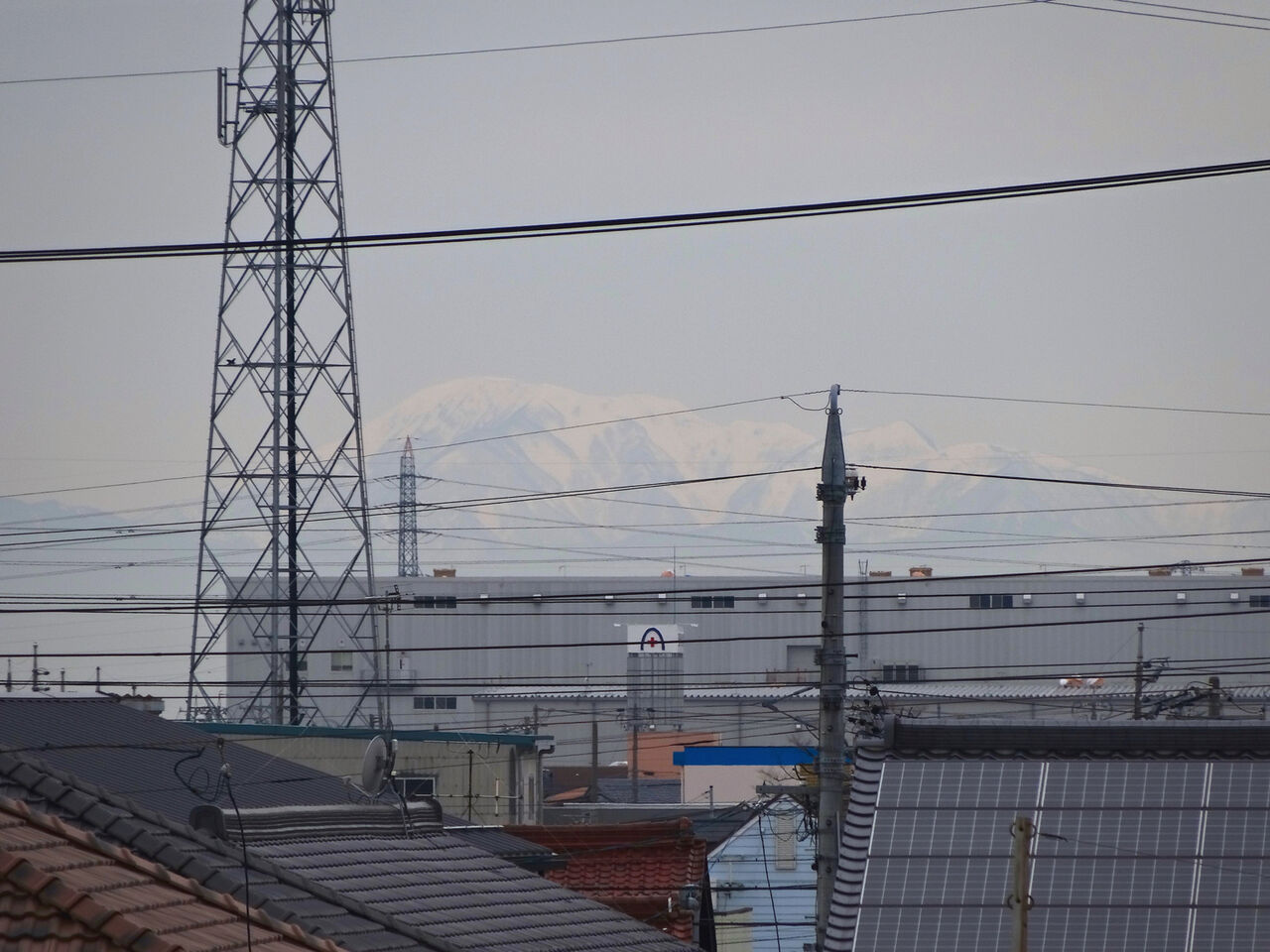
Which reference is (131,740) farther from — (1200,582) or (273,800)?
(1200,582)

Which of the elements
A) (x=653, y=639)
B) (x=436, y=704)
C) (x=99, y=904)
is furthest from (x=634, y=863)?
(x=436, y=704)

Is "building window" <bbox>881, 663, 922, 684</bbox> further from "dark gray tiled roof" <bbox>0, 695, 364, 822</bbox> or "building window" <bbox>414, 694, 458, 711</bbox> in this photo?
"dark gray tiled roof" <bbox>0, 695, 364, 822</bbox>

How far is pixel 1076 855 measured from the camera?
1053 centimetres

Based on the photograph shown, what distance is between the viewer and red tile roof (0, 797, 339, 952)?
6250mm

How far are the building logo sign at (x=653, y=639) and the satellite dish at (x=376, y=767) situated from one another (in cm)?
4569

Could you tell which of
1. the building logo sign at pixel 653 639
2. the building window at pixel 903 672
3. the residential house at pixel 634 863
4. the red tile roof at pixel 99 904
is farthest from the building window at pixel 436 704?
the red tile roof at pixel 99 904

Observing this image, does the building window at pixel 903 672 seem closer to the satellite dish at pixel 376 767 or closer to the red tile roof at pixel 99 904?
the satellite dish at pixel 376 767

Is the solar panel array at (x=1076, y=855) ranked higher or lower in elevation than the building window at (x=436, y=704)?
higher

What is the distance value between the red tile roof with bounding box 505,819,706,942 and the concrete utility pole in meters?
5.98

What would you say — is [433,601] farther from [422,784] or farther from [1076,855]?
[1076,855]

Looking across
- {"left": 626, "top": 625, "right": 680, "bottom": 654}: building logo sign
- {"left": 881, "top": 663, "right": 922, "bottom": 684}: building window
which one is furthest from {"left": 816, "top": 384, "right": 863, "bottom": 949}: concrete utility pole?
{"left": 626, "top": 625, "right": 680, "bottom": 654}: building logo sign

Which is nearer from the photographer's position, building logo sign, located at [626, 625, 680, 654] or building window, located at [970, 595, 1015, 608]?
building logo sign, located at [626, 625, 680, 654]

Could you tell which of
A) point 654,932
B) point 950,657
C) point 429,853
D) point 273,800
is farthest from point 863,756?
point 950,657

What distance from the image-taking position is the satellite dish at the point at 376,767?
545 inches
